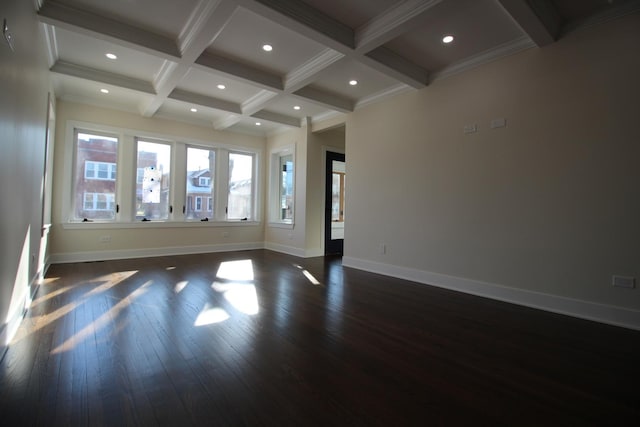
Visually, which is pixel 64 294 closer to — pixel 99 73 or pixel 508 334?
pixel 99 73

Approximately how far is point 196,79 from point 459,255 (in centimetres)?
454

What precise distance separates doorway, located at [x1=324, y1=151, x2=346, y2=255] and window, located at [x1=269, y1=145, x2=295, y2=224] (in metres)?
0.97

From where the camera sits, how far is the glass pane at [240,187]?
7195 millimetres

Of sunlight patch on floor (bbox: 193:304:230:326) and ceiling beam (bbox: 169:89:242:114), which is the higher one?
ceiling beam (bbox: 169:89:242:114)

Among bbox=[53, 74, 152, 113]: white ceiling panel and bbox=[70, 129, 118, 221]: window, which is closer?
bbox=[53, 74, 152, 113]: white ceiling panel

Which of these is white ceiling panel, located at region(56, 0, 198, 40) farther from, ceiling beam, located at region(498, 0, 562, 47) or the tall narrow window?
the tall narrow window

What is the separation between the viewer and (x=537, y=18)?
269 centimetres

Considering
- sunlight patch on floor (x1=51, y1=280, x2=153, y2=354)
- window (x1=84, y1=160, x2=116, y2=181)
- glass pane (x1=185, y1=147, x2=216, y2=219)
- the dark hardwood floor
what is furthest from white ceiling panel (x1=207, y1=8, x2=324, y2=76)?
window (x1=84, y1=160, x2=116, y2=181)

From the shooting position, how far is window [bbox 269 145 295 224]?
7199mm

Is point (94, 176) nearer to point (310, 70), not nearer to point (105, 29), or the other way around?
point (105, 29)

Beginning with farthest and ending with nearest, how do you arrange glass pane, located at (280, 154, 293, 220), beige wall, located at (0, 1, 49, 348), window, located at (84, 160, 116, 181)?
glass pane, located at (280, 154, 293, 220) → window, located at (84, 160, 116, 181) → beige wall, located at (0, 1, 49, 348)

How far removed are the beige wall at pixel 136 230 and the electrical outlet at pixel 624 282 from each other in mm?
6479

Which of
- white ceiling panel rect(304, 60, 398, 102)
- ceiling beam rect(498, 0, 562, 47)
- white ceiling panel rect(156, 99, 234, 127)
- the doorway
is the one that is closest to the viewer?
ceiling beam rect(498, 0, 562, 47)

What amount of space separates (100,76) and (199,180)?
2.75m
